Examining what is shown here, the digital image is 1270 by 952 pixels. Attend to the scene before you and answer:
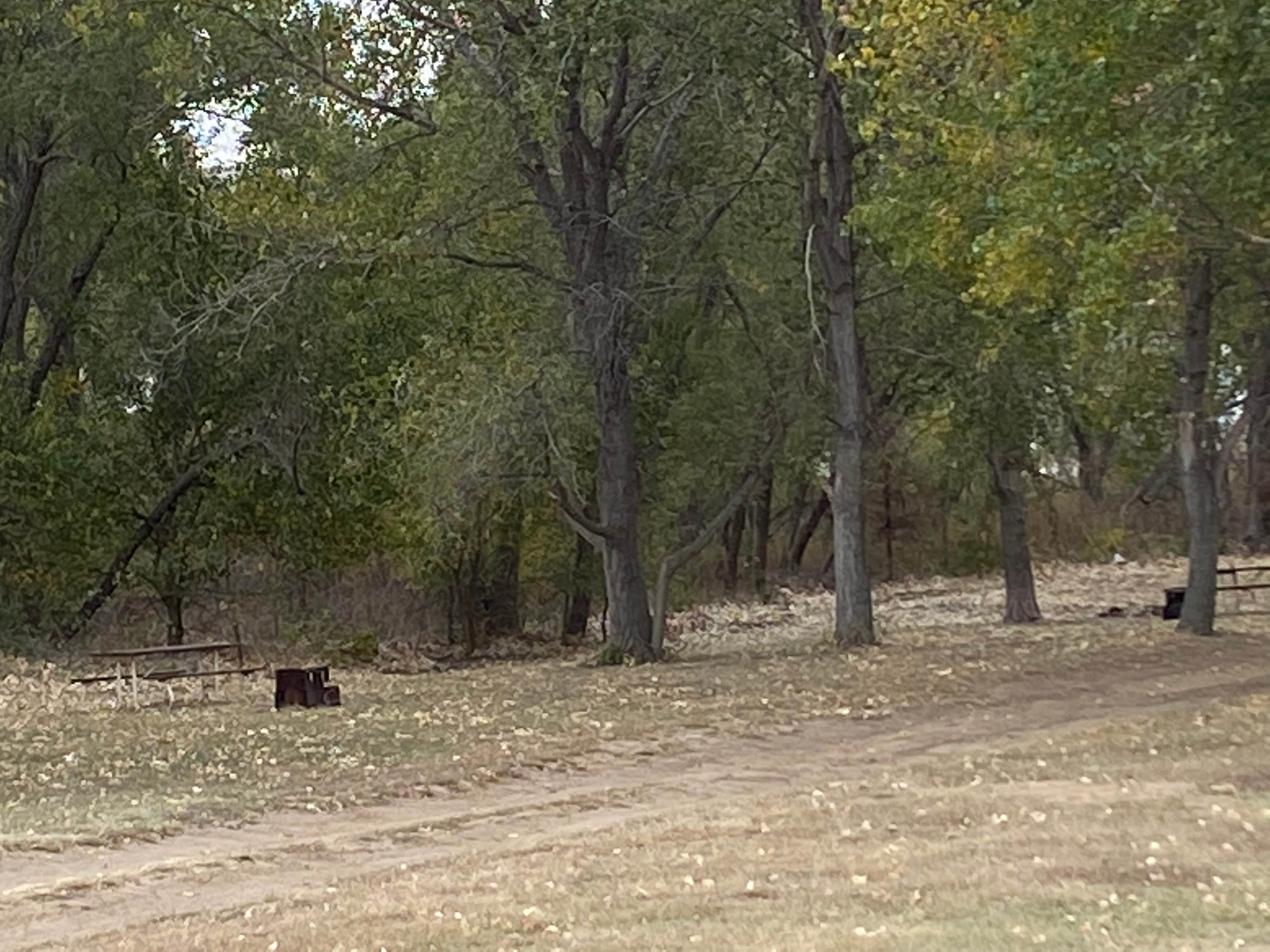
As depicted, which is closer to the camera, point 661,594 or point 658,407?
point 661,594

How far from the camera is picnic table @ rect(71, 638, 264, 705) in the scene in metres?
21.7

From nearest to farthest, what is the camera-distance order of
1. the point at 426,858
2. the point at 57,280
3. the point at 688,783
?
the point at 426,858, the point at 688,783, the point at 57,280

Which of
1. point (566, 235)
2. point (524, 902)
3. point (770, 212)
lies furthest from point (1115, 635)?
point (524, 902)

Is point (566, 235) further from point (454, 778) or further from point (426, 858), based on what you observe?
point (426, 858)

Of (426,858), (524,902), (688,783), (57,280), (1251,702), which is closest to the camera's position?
(524,902)

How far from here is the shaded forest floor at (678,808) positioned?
7.80 metres

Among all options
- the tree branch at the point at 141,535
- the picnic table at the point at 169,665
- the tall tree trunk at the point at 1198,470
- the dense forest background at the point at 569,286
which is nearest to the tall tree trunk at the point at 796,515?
the dense forest background at the point at 569,286

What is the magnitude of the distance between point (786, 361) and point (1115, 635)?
5.71m

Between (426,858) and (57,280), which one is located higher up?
(57,280)

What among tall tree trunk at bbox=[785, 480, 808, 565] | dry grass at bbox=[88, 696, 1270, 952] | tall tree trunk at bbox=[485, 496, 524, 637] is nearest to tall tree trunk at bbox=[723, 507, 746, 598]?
tall tree trunk at bbox=[785, 480, 808, 565]

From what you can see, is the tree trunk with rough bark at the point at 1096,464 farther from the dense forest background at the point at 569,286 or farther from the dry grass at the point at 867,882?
the dry grass at the point at 867,882

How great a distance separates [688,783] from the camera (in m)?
13.5

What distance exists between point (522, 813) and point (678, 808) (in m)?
1.05

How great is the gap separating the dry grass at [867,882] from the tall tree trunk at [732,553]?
3055 cm
